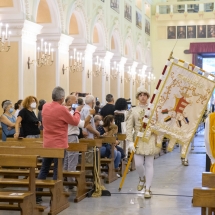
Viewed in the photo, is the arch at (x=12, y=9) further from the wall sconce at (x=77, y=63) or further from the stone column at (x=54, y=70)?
the wall sconce at (x=77, y=63)

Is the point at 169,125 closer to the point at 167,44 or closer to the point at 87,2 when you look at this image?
the point at 87,2

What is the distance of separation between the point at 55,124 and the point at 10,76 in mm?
8538

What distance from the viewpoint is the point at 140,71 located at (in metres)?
36.4

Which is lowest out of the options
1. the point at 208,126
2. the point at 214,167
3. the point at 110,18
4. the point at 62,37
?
the point at 214,167

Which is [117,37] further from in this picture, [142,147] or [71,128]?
[142,147]

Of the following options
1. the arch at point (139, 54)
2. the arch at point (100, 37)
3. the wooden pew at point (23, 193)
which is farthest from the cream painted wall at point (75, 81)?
the wooden pew at point (23, 193)

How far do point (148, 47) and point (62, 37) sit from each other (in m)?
19.5

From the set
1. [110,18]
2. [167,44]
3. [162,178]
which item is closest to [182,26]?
[167,44]

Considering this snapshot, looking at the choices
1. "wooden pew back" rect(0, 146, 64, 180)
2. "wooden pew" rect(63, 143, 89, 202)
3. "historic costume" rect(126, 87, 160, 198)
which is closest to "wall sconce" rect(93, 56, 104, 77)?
"historic costume" rect(126, 87, 160, 198)

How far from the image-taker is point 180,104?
8.89 meters

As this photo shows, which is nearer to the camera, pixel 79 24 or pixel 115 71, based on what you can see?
pixel 79 24

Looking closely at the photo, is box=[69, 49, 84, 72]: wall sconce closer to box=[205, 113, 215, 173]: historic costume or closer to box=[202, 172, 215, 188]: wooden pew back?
box=[205, 113, 215, 173]: historic costume

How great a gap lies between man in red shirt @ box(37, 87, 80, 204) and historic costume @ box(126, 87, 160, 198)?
1288 mm

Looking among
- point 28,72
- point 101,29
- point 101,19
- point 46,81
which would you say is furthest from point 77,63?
point 28,72
